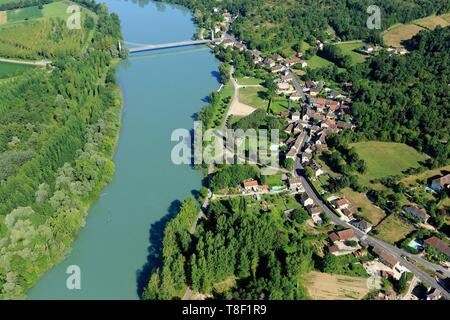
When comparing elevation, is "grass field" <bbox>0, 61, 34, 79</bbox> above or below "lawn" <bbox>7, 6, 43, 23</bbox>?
Answer: below

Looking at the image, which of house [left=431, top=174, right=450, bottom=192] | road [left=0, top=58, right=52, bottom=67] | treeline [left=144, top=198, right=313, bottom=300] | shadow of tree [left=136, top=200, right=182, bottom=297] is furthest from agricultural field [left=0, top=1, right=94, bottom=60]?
house [left=431, top=174, right=450, bottom=192]

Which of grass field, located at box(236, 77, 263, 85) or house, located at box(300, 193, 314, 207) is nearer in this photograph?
house, located at box(300, 193, 314, 207)

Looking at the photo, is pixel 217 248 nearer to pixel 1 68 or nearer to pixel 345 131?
pixel 345 131

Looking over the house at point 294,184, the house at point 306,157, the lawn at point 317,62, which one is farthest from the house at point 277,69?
the house at point 294,184

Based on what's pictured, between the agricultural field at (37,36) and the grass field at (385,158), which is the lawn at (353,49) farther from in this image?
the agricultural field at (37,36)

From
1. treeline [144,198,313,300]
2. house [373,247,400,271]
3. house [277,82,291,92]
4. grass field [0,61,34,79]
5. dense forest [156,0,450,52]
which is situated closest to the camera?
treeline [144,198,313,300]

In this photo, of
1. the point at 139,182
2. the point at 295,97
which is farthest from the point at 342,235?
the point at 295,97

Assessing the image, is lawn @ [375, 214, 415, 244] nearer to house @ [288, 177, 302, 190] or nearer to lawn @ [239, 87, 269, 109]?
house @ [288, 177, 302, 190]
